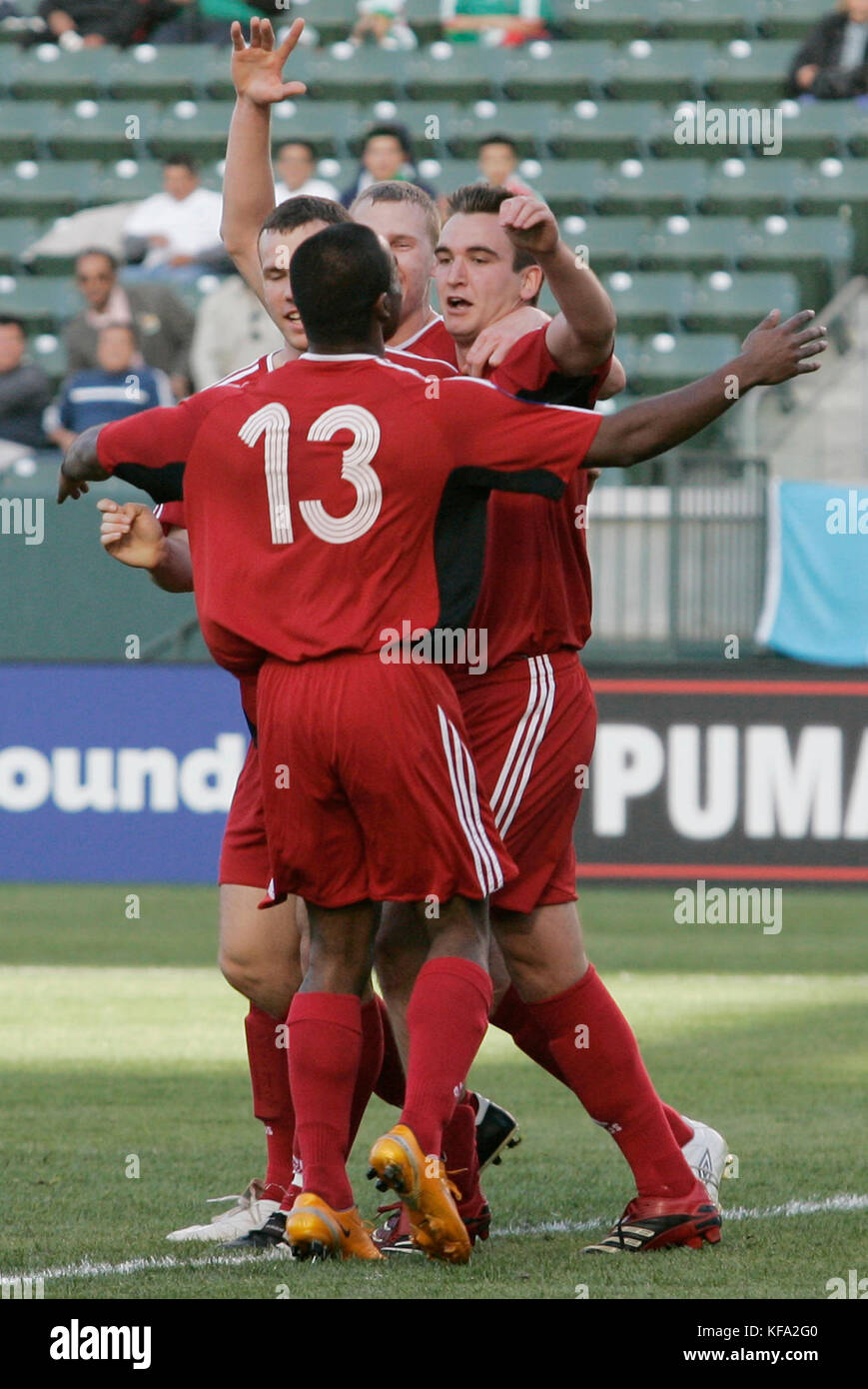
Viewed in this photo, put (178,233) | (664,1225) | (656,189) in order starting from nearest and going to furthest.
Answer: (664,1225)
(178,233)
(656,189)

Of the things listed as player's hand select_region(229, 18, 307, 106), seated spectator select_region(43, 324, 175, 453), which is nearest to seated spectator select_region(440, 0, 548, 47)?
seated spectator select_region(43, 324, 175, 453)

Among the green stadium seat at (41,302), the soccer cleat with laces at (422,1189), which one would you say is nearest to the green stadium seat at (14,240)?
the green stadium seat at (41,302)

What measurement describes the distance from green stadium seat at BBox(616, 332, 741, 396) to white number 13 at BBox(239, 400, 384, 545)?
33.9ft

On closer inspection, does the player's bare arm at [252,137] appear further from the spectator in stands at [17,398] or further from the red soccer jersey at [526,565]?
the spectator in stands at [17,398]

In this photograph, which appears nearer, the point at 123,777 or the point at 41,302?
the point at 123,777

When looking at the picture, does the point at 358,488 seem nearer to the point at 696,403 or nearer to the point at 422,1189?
the point at 696,403

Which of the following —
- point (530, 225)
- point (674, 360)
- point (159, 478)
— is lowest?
point (159, 478)

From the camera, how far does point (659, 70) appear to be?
1647 centimetres

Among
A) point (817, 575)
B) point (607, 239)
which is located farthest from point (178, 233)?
point (817, 575)

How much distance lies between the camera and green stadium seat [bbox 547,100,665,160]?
16250mm

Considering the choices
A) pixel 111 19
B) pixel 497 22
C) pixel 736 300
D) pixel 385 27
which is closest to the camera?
pixel 736 300

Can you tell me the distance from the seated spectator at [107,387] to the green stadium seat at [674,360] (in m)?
3.17

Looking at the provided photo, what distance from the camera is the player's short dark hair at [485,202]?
4.63 m

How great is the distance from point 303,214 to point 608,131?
12.2 m
